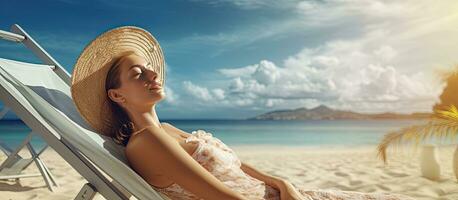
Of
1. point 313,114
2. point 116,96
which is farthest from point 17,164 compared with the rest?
point 313,114

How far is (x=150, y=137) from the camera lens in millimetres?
1862

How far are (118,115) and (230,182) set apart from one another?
1.89ft

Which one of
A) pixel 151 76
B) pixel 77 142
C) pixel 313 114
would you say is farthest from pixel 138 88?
pixel 313 114

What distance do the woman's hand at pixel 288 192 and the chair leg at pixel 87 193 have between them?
0.73m

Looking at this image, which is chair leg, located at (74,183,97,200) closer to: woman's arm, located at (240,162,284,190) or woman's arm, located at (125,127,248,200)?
woman's arm, located at (125,127,248,200)

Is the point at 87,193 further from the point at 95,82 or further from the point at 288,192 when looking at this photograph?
the point at 288,192

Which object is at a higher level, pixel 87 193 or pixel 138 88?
pixel 138 88

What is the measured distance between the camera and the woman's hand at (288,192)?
2035 millimetres

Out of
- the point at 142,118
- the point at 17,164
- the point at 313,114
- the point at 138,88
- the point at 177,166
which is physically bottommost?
the point at 17,164

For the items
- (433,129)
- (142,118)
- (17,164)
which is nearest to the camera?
(142,118)

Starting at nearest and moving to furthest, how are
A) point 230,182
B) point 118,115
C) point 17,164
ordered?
point 230,182 < point 118,115 < point 17,164

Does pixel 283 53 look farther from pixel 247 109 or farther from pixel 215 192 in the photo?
pixel 215 192

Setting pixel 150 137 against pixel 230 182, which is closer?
pixel 150 137

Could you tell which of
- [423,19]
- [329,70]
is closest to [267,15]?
[329,70]
